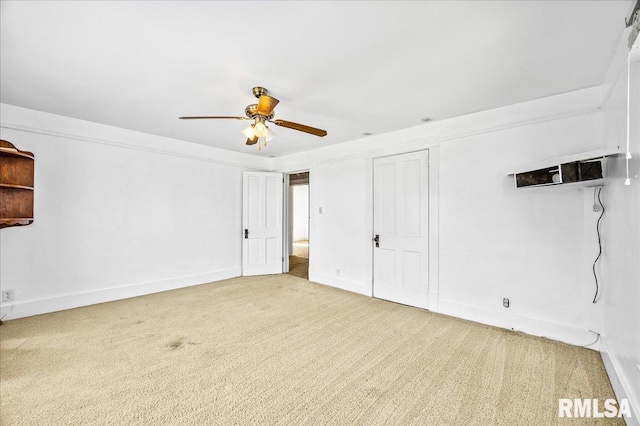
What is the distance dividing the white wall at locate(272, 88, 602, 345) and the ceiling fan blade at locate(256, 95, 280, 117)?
2144 mm

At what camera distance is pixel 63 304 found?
143 inches

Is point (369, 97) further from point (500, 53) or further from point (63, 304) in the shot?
point (63, 304)

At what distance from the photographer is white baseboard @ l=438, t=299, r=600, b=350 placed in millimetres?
2682

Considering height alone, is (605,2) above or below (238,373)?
above

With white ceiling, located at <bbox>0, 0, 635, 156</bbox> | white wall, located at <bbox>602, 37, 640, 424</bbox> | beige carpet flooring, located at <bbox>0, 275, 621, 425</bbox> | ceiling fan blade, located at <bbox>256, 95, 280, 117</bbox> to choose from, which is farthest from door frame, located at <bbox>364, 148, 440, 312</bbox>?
ceiling fan blade, located at <bbox>256, 95, 280, 117</bbox>

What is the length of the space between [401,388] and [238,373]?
4.10 feet

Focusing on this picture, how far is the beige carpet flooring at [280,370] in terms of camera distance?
1.77 m

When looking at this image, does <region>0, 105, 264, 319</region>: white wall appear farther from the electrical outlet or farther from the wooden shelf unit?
the wooden shelf unit

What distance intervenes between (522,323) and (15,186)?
5.56 m

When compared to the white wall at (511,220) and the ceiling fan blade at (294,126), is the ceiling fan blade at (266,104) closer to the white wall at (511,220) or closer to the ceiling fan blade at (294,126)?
the ceiling fan blade at (294,126)

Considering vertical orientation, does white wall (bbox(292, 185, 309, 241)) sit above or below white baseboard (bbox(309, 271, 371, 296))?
above

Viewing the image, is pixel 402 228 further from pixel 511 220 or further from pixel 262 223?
pixel 262 223

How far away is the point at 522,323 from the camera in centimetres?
297

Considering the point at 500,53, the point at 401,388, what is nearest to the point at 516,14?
the point at 500,53
